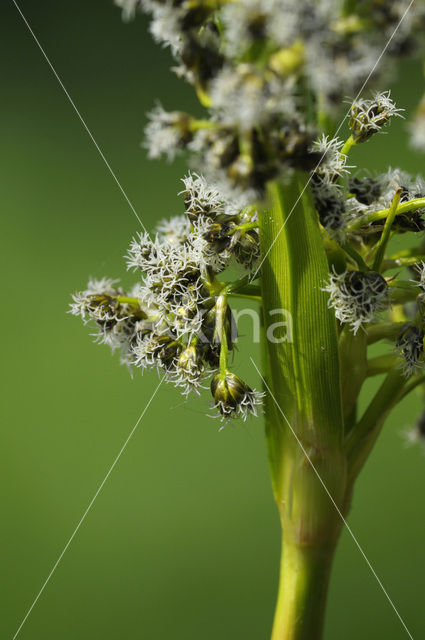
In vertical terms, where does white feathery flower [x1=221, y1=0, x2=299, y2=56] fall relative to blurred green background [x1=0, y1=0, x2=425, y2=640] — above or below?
below

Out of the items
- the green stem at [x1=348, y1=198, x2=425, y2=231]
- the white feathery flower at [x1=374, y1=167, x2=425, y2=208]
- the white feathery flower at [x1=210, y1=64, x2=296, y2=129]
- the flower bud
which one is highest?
the white feathery flower at [x1=374, y1=167, x2=425, y2=208]

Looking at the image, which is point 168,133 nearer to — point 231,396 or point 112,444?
point 231,396

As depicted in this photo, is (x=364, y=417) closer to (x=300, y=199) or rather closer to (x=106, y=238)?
(x=300, y=199)

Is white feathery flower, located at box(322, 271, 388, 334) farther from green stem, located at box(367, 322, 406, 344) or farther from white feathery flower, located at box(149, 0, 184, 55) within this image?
white feathery flower, located at box(149, 0, 184, 55)

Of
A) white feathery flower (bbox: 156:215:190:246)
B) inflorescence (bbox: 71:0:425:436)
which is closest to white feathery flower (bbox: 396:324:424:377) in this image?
inflorescence (bbox: 71:0:425:436)

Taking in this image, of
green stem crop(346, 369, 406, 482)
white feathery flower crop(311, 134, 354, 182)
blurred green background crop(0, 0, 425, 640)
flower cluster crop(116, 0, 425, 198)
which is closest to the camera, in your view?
flower cluster crop(116, 0, 425, 198)

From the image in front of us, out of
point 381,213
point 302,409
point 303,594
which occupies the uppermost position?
point 381,213

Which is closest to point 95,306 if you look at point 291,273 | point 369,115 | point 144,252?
point 144,252
